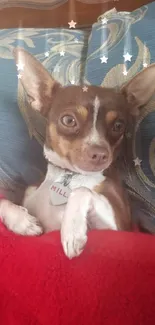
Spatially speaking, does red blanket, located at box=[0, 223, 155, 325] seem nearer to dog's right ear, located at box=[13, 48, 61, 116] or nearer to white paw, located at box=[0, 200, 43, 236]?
white paw, located at box=[0, 200, 43, 236]

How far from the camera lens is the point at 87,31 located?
79 cm

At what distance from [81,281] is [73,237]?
0.06 m

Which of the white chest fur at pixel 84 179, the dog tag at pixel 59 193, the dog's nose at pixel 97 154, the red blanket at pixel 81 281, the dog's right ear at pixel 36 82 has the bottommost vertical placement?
the red blanket at pixel 81 281

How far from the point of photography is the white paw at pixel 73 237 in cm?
61

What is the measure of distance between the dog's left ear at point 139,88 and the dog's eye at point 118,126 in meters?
0.03

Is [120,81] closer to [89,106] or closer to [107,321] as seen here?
[89,106]

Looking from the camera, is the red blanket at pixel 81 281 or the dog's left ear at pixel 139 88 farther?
the dog's left ear at pixel 139 88

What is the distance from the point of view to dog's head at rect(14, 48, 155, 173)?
2.18 ft

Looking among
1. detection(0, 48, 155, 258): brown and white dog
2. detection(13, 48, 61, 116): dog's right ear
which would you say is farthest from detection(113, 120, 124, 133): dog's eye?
detection(13, 48, 61, 116): dog's right ear

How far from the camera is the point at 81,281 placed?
1.96ft

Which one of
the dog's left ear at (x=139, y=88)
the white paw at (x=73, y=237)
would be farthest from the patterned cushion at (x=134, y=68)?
the white paw at (x=73, y=237)

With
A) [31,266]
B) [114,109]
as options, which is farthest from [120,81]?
[31,266]

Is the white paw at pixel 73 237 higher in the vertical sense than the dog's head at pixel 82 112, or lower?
lower

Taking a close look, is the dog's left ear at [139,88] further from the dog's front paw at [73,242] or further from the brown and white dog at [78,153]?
the dog's front paw at [73,242]
